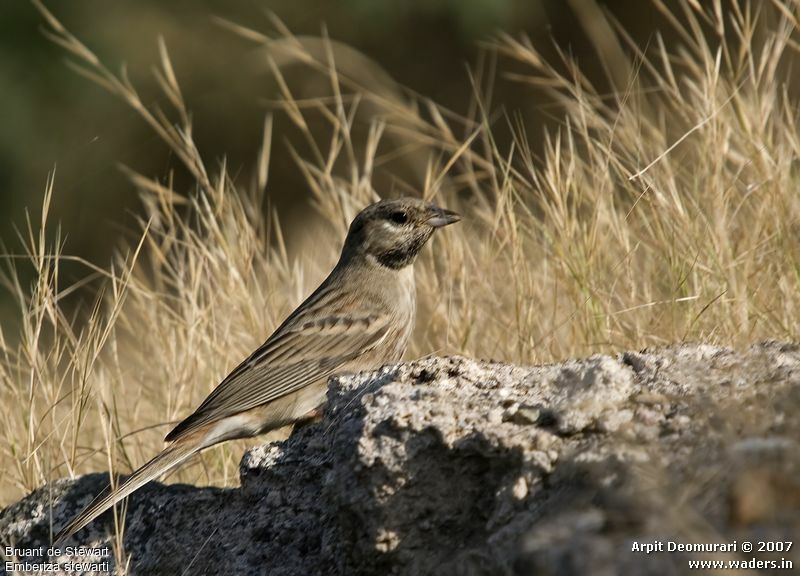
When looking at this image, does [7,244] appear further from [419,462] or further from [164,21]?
[419,462]

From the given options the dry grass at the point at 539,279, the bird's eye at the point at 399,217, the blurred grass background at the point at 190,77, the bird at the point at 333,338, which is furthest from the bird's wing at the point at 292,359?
the blurred grass background at the point at 190,77

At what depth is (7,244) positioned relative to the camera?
45.5 feet

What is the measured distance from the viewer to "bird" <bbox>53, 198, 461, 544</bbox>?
17.0 feet

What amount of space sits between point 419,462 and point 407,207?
2755 mm

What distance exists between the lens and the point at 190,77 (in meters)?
14.6

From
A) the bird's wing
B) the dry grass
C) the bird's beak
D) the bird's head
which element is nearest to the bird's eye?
the bird's head

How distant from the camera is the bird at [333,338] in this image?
205 inches

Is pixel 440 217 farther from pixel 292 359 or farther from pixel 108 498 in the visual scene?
pixel 108 498

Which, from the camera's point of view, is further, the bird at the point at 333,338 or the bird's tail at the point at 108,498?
the bird at the point at 333,338

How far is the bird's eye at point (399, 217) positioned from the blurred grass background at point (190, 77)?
683 centimetres

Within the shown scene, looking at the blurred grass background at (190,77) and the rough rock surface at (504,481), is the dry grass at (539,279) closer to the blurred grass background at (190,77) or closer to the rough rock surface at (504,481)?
the rough rock surface at (504,481)

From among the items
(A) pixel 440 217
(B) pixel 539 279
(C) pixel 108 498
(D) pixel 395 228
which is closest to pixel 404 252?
(D) pixel 395 228

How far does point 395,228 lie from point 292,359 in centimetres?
94

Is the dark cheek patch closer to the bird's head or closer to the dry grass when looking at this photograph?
the bird's head
